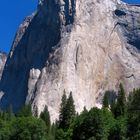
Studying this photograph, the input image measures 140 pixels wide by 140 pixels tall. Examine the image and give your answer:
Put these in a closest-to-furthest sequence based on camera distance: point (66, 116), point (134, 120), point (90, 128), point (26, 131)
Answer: point (90, 128) → point (134, 120) → point (26, 131) → point (66, 116)

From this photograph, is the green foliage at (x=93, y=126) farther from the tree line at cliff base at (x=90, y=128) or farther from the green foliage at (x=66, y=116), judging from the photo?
the green foliage at (x=66, y=116)

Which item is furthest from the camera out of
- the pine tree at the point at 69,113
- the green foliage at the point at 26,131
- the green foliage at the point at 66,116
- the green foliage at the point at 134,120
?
the pine tree at the point at 69,113

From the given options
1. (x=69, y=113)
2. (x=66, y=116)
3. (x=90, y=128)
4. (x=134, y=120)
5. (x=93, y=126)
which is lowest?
(x=90, y=128)

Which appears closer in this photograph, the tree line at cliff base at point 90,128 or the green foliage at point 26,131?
the tree line at cliff base at point 90,128

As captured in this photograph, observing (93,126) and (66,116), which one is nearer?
(93,126)

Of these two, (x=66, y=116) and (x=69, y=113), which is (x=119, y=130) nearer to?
(x=66, y=116)

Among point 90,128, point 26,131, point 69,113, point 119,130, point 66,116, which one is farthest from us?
point 69,113

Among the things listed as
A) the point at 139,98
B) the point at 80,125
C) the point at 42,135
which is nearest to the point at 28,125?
the point at 42,135

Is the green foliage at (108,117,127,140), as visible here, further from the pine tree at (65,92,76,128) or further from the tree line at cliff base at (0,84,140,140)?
the pine tree at (65,92,76,128)

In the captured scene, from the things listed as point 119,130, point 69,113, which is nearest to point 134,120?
point 119,130

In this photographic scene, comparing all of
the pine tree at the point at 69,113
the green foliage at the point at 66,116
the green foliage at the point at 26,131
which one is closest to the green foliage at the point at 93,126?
the green foliage at the point at 26,131

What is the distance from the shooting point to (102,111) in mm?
100375

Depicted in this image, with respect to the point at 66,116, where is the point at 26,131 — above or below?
below

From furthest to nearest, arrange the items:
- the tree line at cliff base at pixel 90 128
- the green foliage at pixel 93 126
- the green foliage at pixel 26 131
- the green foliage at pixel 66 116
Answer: the green foliage at pixel 66 116, the green foliage at pixel 26 131, the tree line at cliff base at pixel 90 128, the green foliage at pixel 93 126
